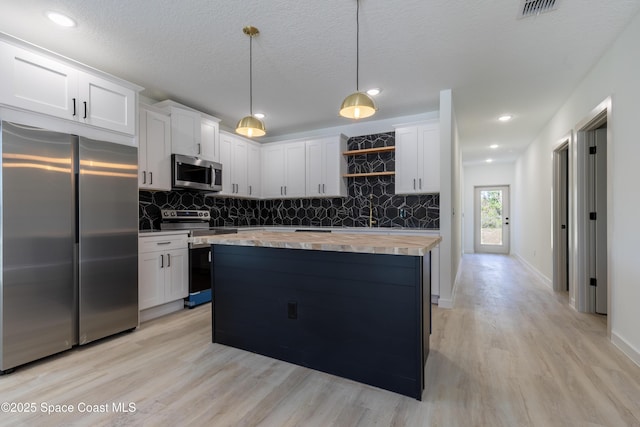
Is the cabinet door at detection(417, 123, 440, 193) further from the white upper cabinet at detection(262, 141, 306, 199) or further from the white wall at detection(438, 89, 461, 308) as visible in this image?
the white upper cabinet at detection(262, 141, 306, 199)

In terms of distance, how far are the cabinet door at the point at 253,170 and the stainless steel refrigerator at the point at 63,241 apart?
7.55 ft

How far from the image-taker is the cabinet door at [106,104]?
2.60m

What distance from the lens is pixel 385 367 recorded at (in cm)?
190

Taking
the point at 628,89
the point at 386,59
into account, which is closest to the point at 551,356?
the point at 628,89

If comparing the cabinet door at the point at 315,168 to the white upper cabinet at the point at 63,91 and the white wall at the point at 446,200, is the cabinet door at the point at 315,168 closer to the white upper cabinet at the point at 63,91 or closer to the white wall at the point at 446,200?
the white wall at the point at 446,200

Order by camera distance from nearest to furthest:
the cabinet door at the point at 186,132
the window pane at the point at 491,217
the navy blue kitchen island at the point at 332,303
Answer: the navy blue kitchen island at the point at 332,303 < the cabinet door at the point at 186,132 < the window pane at the point at 491,217

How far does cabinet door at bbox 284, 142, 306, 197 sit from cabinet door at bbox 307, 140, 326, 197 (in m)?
0.10

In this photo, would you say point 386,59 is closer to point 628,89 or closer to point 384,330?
point 628,89

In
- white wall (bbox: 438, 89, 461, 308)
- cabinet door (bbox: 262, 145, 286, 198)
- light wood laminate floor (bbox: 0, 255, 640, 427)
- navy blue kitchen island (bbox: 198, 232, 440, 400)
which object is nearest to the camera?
light wood laminate floor (bbox: 0, 255, 640, 427)

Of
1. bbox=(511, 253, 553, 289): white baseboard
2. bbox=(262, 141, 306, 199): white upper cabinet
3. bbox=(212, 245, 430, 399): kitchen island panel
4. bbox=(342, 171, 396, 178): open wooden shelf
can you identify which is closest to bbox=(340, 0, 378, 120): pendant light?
bbox=(212, 245, 430, 399): kitchen island panel

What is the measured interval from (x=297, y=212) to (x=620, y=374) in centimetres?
441

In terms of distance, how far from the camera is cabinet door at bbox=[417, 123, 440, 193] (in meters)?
4.04

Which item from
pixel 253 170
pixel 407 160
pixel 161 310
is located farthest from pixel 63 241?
pixel 407 160

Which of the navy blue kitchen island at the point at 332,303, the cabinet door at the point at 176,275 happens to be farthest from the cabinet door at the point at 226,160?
the navy blue kitchen island at the point at 332,303
